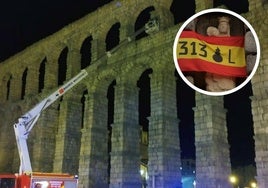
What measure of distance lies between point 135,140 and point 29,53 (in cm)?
1735

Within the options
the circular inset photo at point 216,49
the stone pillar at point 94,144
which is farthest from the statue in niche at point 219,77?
the stone pillar at point 94,144

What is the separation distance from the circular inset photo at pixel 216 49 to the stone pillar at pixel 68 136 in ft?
70.6

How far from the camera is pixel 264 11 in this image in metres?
19.9

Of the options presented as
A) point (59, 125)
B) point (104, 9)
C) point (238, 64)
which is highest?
point (104, 9)

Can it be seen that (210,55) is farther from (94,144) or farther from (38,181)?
(94,144)

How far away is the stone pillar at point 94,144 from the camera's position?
27430 mm

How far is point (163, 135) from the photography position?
23.4 m

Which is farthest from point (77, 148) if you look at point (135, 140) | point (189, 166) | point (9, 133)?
point (189, 166)

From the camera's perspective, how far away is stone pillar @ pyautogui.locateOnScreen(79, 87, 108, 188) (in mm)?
27430

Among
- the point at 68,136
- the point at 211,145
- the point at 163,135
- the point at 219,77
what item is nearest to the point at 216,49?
the point at 219,77

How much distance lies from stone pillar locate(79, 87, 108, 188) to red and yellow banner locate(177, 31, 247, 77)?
18406 millimetres

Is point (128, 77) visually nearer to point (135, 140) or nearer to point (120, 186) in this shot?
point (135, 140)

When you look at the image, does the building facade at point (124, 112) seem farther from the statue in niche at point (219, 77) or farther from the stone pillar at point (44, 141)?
the statue in niche at point (219, 77)

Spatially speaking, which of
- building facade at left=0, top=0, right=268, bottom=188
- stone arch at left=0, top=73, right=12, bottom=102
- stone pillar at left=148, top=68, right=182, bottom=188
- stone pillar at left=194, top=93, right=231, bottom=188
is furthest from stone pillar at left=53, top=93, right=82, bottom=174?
stone pillar at left=194, top=93, right=231, bottom=188
